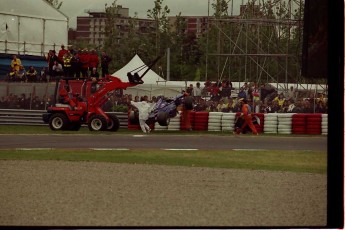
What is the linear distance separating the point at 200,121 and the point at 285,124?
2.74 m

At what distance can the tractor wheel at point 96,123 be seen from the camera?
2867 centimetres

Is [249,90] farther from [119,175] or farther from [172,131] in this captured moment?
[119,175]

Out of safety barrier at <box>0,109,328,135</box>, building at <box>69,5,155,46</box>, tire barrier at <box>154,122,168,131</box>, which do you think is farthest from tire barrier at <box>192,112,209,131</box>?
building at <box>69,5,155,46</box>

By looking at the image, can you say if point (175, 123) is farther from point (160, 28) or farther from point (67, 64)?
point (160, 28)

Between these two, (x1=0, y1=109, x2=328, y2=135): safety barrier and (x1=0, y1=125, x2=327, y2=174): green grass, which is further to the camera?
(x1=0, y1=109, x2=328, y2=135): safety barrier

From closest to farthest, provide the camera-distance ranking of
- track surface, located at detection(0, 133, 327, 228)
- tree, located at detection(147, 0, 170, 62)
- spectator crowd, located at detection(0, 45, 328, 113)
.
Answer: track surface, located at detection(0, 133, 327, 228)
spectator crowd, located at detection(0, 45, 328, 113)
tree, located at detection(147, 0, 170, 62)

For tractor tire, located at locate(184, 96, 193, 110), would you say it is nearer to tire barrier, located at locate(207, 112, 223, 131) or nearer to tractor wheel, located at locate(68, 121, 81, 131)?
tire barrier, located at locate(207, 112, 223, 131)

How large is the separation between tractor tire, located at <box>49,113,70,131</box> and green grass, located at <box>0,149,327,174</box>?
7904 mm

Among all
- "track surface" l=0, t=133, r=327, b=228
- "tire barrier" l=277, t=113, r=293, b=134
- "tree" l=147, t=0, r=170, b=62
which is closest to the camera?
"track surface" l=0, t=133, r=327, b=228

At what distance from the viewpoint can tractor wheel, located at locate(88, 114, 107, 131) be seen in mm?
28672

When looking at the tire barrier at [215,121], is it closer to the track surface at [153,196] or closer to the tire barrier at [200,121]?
the tire barrier at [200,121]

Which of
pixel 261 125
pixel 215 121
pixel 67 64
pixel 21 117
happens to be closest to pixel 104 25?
pixel 21 117

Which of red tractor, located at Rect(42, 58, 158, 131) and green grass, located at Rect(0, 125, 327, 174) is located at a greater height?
red tractor, located at Rect(42, 58, 158, 131)

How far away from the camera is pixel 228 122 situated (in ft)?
95.9
